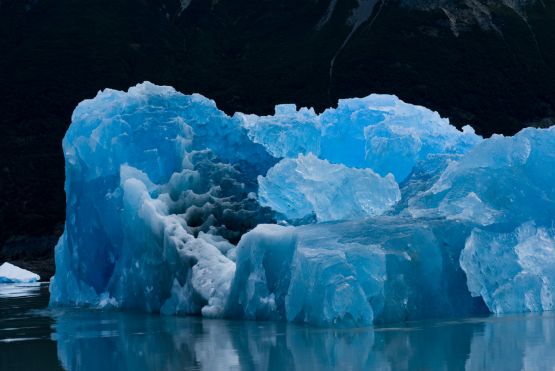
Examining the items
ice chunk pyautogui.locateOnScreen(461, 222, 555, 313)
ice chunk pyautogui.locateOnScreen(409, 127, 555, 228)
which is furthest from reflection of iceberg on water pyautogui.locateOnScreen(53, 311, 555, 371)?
ice chunk pyautogui.locateOnScreen(409, 127, 555, 228)

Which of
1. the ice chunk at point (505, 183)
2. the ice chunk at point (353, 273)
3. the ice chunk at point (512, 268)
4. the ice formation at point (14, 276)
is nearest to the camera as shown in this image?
the ice chunk at point (353, 273)

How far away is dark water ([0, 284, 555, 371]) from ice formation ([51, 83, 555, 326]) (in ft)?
2.08

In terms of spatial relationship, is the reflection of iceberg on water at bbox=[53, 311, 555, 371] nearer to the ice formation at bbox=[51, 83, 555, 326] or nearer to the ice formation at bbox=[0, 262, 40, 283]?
the ice formation at bbox=[51, 83, 555, 326]

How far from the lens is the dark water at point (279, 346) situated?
8.60 meters

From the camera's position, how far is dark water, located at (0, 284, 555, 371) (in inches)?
339

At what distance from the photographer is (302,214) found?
14.5m

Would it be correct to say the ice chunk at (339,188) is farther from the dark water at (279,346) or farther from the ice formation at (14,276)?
the ice formation at (14,276)

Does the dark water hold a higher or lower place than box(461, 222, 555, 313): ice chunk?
lower

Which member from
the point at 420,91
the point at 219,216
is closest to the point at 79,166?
the point at 219,216

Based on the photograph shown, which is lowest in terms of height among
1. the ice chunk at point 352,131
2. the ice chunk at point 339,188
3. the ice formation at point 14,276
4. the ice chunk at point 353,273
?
the ice formation at point 14,276

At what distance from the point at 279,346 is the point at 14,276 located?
92.1 ft

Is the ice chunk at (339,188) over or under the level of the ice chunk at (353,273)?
over

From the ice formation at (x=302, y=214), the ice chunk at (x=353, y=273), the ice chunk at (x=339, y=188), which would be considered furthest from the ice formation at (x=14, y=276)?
the ice chunk at (x=339, y=188)

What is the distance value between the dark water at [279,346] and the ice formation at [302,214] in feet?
2.08
